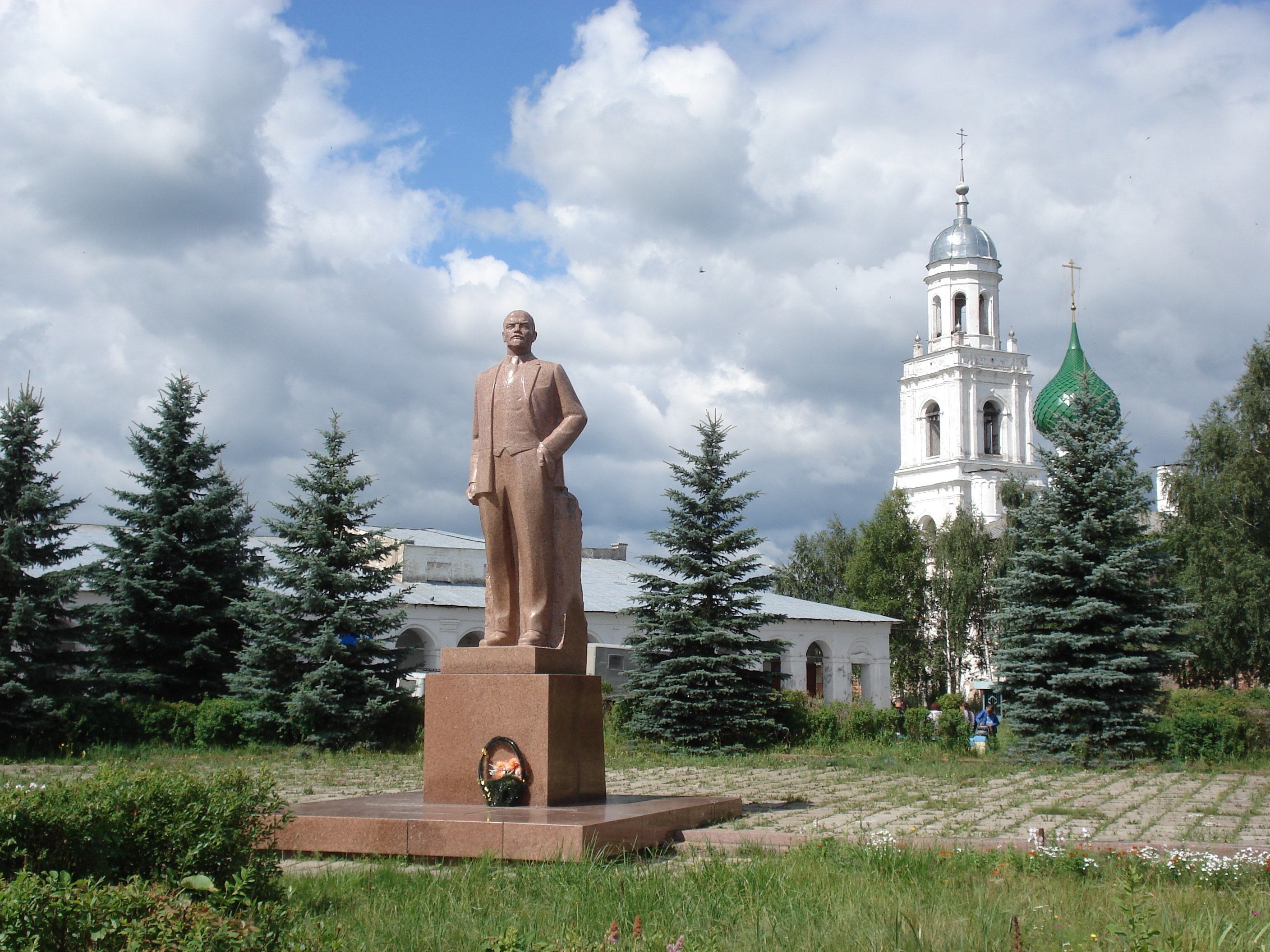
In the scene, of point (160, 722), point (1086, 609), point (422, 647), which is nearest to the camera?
point (1086, 609)

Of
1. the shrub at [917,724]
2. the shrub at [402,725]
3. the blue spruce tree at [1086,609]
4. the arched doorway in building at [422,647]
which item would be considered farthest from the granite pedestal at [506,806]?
the arched doorway in building at [422,647]

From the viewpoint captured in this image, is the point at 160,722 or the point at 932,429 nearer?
the point at 160,722

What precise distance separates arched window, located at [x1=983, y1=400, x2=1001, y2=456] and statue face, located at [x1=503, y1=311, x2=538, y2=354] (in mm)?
42299

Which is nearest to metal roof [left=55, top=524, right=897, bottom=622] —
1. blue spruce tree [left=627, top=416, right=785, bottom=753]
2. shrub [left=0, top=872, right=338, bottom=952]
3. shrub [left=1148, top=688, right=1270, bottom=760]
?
blue spruce tree [left=627, top=416, right=785, bottom=753]

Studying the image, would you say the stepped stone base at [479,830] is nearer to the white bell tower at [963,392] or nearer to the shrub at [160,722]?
the shrub at [160,722]

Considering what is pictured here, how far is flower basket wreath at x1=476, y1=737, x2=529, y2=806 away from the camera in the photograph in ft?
24.1

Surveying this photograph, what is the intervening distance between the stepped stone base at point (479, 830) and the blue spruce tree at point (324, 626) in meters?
10.4

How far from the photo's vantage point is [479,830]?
6328 mm

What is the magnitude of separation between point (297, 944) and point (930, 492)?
4646 cm

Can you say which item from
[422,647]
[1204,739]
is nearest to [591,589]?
[422,647]

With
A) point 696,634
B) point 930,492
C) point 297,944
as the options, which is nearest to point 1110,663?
point 696,634

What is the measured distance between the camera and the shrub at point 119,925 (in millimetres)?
3305

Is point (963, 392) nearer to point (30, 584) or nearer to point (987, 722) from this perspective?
point (987, 722)

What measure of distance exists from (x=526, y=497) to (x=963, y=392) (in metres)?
41.8
